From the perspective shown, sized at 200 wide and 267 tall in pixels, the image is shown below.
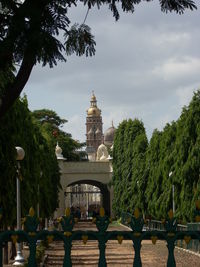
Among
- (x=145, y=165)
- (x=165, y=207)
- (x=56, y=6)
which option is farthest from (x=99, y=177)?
(x=56, y=6)

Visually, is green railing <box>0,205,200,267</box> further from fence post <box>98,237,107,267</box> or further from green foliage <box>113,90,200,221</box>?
green foliage <box>113,90,200,221</box>

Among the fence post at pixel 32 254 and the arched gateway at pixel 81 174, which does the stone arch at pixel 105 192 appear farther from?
the fence post at pixel 32 254

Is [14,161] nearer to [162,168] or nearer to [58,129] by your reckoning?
[162,168]

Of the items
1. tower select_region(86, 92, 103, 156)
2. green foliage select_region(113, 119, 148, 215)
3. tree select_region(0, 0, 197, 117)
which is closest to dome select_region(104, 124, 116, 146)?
tower select_region(86, 92, 103, 156)

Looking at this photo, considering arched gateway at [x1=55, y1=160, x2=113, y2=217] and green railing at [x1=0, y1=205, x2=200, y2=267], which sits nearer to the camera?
green railing at [x1=0, y1=205, x2=200, y2=267]

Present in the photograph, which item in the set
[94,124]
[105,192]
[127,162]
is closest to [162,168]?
[127,162]

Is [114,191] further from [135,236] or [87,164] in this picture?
[135,236]

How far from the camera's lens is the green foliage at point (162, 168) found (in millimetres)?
35562

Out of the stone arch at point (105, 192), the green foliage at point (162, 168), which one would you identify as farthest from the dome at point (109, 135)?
the green foliage at point (162, 168)

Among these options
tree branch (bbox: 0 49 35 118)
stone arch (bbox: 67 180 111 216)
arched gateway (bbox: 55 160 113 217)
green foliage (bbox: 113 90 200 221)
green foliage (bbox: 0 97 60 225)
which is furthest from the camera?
stone arch (bbox: 67 180 111 216)

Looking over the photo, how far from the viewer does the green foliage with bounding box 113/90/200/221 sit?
35562mm

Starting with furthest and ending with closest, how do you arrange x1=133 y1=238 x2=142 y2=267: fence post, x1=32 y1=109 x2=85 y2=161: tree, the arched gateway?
x1=32 y1=109 x2=85 y2=161: tree → the arched gateway → x1=133 y1=238 x2=142 y2=267: fence post

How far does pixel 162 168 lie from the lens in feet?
139

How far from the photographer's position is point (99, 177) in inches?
2699
